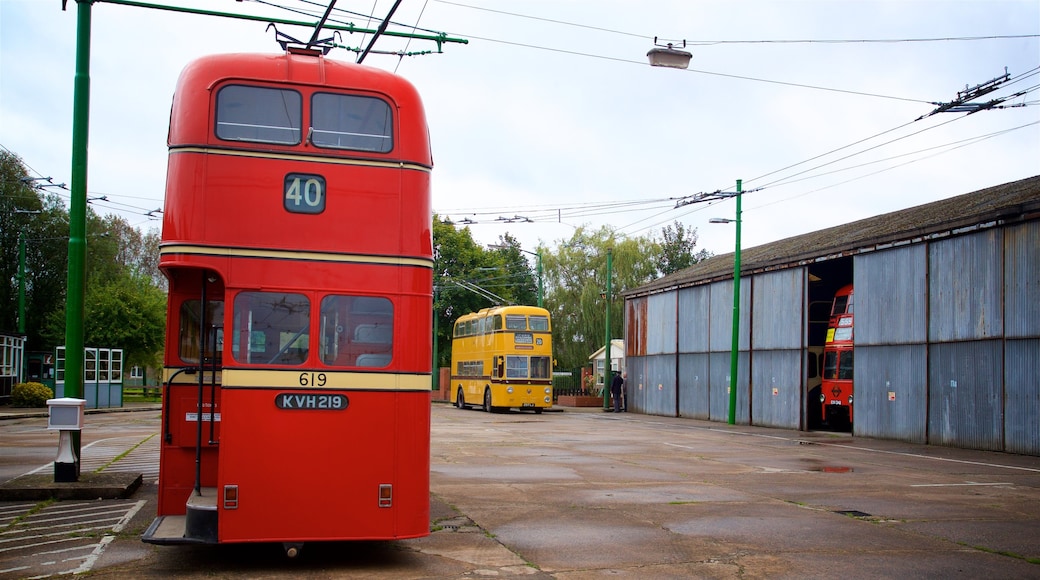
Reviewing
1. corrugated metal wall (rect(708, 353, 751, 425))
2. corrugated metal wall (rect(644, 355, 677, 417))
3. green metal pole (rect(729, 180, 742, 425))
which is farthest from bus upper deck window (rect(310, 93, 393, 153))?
corrugated metal wall (rect(644, 355, 677, 417))

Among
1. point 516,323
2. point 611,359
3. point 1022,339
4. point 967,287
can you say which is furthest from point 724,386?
point 611,359

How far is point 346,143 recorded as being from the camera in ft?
27.0

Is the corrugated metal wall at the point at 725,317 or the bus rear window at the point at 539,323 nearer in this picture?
the corrugated metal wall at the point at 725,317

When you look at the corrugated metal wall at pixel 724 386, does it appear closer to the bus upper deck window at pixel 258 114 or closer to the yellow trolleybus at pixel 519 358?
the yellow trolleybus at pixel 519 358

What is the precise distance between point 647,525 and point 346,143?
530cm

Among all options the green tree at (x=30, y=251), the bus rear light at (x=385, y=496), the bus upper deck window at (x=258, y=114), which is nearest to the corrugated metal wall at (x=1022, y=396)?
the bus rear light at (x=385, y=496)

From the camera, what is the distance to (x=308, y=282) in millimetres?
8016

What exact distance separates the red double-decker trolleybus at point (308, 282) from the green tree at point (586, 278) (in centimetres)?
5403

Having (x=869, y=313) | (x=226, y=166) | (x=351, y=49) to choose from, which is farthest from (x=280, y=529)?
(x=869, y=313)

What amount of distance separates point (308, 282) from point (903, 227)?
21.5 m

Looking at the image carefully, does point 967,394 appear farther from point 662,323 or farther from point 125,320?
point 125,320

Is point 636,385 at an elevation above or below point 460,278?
below

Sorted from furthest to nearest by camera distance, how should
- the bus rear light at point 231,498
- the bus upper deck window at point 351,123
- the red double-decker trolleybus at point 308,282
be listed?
the bus upper deck window at point 351,123 < the red double-decker trolleybus at point 308,282 < the bus rear light at point 231,498

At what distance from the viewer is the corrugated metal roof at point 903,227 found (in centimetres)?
2173
